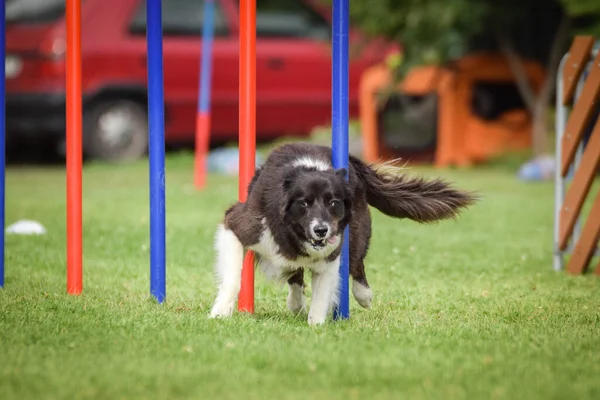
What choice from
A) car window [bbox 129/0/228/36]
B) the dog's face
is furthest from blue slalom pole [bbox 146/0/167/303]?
car window [bbox 129/0/228/36]

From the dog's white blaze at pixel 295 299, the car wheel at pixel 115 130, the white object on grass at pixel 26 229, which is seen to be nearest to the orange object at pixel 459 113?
the car wheel at pixel 115 130

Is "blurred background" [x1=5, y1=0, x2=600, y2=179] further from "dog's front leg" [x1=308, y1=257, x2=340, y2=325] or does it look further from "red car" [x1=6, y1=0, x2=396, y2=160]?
"dog's front leg" [x1=308, y1=257, x2=340, y2=325]

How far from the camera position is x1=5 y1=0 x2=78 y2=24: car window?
42.3ft

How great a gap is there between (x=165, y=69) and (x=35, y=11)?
71.3 inches

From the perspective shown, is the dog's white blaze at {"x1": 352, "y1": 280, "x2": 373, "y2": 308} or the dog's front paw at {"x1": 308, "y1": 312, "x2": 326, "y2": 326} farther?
the dog's white blaze at {"x1": 352, "y1": 280, "x2": 373, "y2": 308}

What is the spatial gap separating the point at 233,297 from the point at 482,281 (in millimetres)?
2134

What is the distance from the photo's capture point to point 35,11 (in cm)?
1298

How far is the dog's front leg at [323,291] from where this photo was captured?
506cm

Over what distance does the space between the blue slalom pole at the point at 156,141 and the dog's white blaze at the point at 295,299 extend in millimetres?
703

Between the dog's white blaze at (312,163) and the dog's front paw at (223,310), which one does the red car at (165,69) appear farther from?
the dog's white blaze at (312,163)

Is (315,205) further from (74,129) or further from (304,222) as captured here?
(74,129)

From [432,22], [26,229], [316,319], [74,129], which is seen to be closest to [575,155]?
[316,319]

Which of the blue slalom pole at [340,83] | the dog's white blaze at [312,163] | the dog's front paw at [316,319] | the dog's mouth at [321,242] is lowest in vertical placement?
the dog's front paw at [316,319]

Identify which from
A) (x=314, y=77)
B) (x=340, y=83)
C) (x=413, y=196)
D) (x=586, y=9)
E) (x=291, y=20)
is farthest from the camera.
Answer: (x=291, y=20)
